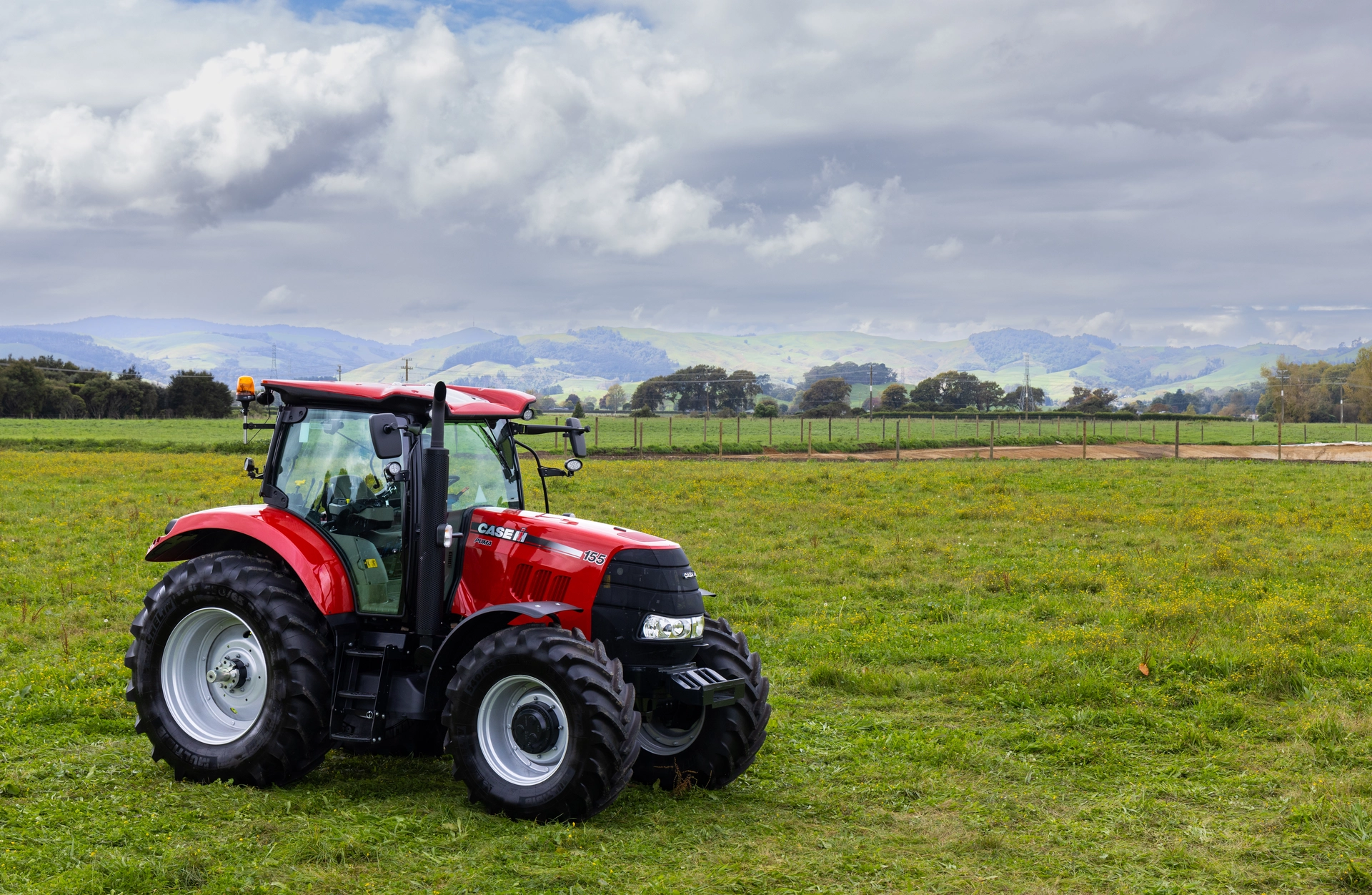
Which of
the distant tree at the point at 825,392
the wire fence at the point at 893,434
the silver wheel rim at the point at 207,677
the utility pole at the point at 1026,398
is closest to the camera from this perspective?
the silver wheel rim at the point at 207,677

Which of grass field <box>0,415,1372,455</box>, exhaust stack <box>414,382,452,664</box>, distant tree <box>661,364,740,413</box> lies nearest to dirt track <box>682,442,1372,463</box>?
grass field <box>0,415,1372,455</box>

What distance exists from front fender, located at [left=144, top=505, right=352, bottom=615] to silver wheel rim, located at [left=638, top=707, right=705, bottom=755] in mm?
2247

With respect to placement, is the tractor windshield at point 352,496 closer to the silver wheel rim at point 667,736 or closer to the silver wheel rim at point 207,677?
the silver wheel rim at point 207,677

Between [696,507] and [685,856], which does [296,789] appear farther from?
[696,507]

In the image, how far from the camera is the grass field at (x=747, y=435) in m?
52.1

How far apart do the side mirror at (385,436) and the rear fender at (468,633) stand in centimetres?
116

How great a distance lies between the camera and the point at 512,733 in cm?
669

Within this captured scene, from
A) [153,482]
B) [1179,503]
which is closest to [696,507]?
[1179,503]

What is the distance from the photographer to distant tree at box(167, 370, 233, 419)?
98.5 m

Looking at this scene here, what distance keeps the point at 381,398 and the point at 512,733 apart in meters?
2.50

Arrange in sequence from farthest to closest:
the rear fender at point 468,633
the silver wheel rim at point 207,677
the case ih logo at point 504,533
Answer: the silver wheel rim at point 207,677
the case ih logo at point 504,533
the rear fender at point 468,633

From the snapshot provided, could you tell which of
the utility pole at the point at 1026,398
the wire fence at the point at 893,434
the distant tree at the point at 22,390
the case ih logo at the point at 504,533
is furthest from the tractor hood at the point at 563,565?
the distant tree at the point at 22,390

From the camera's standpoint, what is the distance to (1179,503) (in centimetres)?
2598

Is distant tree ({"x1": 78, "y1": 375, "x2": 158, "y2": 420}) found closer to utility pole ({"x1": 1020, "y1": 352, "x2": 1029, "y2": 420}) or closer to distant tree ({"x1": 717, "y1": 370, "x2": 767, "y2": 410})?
distant tree ({"x1": 717, "y1": 370, "x2": 767, "y2": 410})
